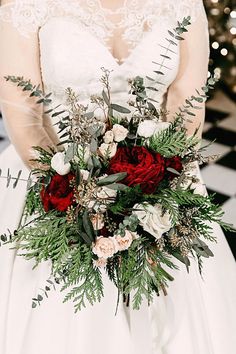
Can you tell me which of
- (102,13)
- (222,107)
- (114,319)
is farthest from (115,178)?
(222,107)

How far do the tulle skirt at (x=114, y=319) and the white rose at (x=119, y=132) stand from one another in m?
0.54

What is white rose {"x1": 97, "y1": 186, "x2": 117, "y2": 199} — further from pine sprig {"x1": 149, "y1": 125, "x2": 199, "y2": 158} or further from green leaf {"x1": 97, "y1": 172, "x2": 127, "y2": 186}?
pine sprig {"x1": 149, "y1": 125, "x2": 199, "y2": 158}

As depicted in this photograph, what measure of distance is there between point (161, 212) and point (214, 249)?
2.73ft

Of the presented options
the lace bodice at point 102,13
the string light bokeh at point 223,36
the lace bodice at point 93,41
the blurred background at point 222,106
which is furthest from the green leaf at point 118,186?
the string light bokeh at point 223,36

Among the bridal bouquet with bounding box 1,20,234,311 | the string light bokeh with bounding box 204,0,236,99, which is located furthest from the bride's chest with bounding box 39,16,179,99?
the string light bokeh with bounding box 204,0,236,99

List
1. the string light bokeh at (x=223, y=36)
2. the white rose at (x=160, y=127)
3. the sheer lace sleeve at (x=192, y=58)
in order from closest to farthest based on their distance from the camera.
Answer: the white rose at (x=160, y=127), the sheer lace sleeve at (x=192, y=58), the string light bokeh at (x=223, y=36)

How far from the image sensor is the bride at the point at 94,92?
5.85ft

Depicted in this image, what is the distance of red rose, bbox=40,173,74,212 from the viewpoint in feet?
4.58

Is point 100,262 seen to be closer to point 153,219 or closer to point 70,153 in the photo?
point 153,219

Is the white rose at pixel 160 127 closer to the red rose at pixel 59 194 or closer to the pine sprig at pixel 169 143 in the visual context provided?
the pine sprig at pixel 169 143

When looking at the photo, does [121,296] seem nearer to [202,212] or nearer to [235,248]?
[202,212]

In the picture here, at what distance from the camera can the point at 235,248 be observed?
2963 millimetres

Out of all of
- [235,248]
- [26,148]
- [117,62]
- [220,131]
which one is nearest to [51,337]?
[26,148]

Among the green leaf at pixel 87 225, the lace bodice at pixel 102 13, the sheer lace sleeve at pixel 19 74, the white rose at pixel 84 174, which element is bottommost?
the green leaf at pixel 87 225
